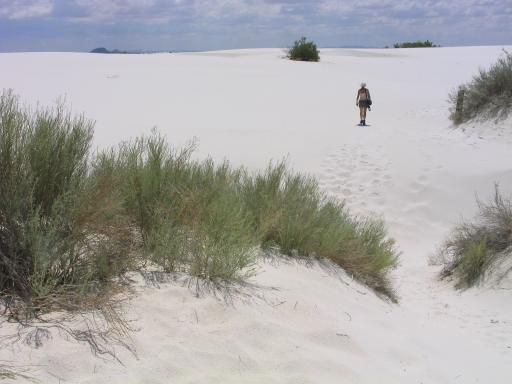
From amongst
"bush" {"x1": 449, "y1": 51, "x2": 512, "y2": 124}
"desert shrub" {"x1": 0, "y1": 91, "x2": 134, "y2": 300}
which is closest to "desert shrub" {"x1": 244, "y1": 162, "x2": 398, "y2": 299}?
"desert shrub" {"x1": 0, "y1": 91, "x2": 134, "y2": 300}

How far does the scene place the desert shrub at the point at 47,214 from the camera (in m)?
3.79

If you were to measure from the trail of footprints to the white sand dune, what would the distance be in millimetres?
41

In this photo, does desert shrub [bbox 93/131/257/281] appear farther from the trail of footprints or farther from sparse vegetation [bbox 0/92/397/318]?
the trail of footprints

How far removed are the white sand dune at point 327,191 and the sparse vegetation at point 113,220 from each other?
0.32m

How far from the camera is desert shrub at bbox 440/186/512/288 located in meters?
7.40

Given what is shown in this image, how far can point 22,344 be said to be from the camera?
3342 millimetres

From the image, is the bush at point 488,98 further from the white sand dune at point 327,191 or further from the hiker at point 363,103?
the hiker at point 363,103

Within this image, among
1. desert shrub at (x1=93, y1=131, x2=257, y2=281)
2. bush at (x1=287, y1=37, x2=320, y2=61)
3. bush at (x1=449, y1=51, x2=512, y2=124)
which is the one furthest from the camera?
bush at (x1=287, y1=37, x2=320, y2=61)

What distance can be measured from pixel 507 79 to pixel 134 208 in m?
A: 13.7

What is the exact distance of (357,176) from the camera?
12.0m

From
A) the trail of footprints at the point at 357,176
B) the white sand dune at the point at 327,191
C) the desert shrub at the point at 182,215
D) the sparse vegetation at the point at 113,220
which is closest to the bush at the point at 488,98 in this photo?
the white sand dune at the point at 327,191

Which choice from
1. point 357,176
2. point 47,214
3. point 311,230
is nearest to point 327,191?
point 357,176

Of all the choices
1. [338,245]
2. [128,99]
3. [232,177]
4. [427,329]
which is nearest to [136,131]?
[128,99]

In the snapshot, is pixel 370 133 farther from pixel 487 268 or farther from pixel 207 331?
pixel 207 331
